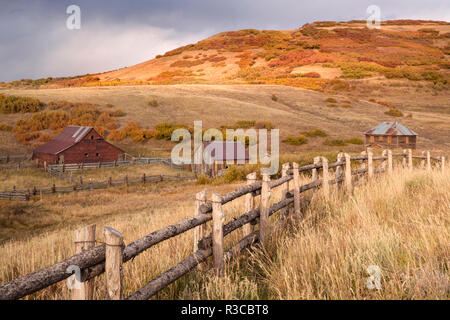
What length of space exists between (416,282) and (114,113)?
53.5 m

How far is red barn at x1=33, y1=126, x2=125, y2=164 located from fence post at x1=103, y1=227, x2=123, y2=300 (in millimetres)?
36657

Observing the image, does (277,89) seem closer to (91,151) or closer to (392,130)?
(392,130)

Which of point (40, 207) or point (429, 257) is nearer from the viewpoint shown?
point (429, 257)

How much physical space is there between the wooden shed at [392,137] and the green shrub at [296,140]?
7568mm

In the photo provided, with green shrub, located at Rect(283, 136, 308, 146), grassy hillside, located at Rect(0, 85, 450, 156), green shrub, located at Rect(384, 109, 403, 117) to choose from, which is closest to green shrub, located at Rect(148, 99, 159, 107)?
grassy hillside, located at Rect(0, 85, 450, 156)

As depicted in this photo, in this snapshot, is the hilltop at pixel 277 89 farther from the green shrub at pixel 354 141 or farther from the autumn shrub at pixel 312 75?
the green shrub at pixel 354 141

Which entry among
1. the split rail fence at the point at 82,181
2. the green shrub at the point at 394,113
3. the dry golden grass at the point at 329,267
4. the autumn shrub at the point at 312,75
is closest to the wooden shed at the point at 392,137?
the green shrub at the point at 394,113

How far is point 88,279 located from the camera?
286 centimetres

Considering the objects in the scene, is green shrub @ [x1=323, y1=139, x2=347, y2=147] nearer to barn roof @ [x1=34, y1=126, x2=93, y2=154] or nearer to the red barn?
the red barn

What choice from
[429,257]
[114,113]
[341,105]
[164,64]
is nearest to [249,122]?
[114,113]

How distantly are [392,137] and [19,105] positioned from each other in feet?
165

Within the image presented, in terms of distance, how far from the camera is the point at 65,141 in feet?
125

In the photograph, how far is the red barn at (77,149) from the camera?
3653 cm
